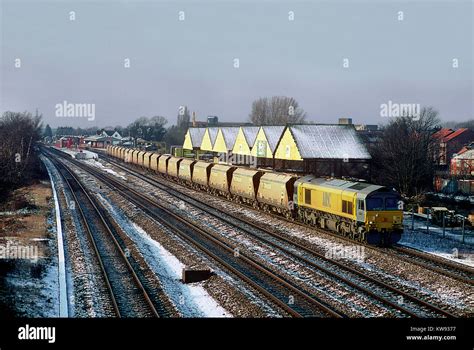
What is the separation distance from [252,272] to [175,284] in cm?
317

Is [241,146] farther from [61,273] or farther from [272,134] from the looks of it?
[61,273]

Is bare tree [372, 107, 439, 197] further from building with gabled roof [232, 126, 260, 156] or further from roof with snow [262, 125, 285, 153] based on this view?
building with gabled roof [232, 126, 260, 156]

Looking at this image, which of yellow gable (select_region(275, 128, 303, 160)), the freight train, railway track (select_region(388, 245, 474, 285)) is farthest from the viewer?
yellow gable (select_region(275, 128, 303, 160))

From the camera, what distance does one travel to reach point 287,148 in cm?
4944

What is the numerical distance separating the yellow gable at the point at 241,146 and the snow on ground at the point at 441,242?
30.1 meters

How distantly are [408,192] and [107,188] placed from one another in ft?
96.4

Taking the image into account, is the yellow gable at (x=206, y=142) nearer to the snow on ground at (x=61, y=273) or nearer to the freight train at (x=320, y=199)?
the freight train at (x=320, y=199)

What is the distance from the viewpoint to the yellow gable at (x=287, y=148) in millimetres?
47375

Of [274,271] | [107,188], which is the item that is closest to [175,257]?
[274,271]

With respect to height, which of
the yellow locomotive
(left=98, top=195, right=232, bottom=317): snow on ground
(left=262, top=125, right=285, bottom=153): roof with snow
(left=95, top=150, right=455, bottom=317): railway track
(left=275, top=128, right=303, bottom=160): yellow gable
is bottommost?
(left=98, top=195, right=232, bottom=317): snow on ground

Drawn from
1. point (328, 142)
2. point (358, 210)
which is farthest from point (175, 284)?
point (328, 142)

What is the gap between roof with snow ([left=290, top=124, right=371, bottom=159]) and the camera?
45.7m

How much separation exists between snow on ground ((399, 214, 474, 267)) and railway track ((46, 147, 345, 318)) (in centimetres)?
887

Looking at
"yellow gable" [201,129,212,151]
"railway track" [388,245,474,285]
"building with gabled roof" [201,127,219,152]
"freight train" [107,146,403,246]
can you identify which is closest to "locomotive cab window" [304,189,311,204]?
"freight train" [107,146,403,246]
